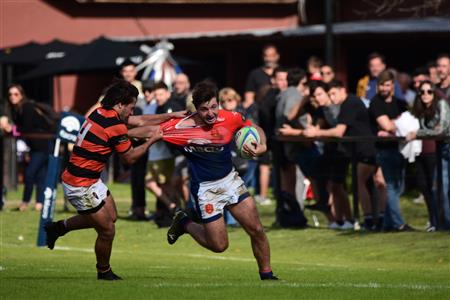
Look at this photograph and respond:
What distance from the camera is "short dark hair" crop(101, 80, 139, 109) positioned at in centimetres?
1366

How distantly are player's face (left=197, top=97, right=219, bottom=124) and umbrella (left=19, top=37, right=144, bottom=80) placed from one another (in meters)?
15.2

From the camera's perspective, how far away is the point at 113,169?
30.8 m

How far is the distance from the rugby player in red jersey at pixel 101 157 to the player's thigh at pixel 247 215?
42.9 inches

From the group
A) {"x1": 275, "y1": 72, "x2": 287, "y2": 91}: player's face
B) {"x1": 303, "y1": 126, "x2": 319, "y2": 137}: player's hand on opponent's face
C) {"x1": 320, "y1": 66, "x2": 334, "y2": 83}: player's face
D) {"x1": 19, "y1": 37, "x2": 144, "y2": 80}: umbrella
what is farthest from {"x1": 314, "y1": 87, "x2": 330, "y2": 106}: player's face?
{"x1": 19, "y1": 37, "x2": 144, "y2": 80}: umbrella

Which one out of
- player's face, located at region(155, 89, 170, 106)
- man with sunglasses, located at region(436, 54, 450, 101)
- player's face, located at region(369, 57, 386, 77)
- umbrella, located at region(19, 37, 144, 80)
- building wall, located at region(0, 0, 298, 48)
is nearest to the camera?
man with sunglasses, located at region(436, 54, 450, 101)

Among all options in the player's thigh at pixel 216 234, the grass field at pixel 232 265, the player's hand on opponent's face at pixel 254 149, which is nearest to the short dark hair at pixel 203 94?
the player's hand on opponent's face at pixel 254 149

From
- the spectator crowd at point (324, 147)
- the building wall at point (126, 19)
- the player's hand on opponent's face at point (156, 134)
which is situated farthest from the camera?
the building wall at point (126, 19)

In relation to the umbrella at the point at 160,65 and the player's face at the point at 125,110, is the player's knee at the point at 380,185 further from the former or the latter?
the umbrella at the point at 160,65

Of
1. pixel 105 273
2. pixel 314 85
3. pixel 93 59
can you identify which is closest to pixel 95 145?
pixel 105 273

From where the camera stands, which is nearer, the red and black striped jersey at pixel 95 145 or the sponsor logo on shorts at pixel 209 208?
the red and black striped jersey at pixel 95 145

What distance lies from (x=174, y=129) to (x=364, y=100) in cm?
728

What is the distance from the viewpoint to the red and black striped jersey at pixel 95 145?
13562mm

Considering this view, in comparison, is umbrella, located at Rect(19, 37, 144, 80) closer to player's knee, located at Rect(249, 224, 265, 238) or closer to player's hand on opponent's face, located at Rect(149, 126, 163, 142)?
player's hand on opponent's face, located at Rect(149, 126, 163, 142)

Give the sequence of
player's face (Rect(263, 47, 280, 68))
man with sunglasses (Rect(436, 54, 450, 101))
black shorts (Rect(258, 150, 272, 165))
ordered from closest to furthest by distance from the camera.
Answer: man with sunglasses (Rect(436, 54, 450, 101)), black shorts (Rect(258, 150, 272, 165)), player's face (Rect(263, 47, 280, 68))
